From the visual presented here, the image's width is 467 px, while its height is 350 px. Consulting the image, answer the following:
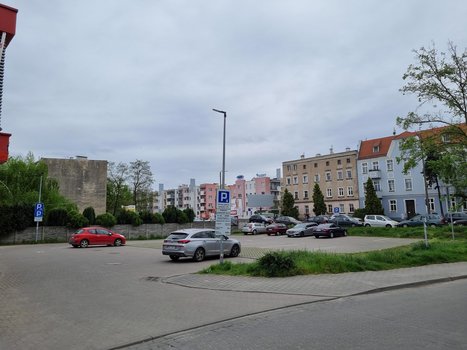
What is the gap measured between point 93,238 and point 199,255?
609 inches

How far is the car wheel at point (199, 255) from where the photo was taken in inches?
746

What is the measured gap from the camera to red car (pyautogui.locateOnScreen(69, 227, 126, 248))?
99.6 ft

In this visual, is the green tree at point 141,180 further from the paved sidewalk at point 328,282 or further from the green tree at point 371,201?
the paved sidewalk at point 328,282

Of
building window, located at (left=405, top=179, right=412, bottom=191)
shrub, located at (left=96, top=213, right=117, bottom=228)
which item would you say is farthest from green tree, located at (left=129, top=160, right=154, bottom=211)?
building window, located at (left=405, top=179, right=412, bottom=191)

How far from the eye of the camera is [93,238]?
1227 inches

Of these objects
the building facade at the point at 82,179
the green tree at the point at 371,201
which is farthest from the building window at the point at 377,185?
the building facade at the point at 82,179

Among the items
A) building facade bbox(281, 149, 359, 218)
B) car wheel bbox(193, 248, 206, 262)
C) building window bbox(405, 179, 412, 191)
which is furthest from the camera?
building facade bbox(281, 149, 359, 218)

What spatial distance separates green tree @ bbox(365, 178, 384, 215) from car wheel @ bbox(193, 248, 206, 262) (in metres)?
51.3

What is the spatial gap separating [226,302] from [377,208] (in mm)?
60988

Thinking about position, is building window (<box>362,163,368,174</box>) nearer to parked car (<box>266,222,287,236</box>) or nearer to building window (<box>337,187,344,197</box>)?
building window (<box>337,187,344,197</box>)

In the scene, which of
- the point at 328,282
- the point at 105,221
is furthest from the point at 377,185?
the point at 328,282

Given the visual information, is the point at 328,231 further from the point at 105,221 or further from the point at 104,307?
the point at 104,307

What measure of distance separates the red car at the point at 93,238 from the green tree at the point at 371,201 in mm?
45503

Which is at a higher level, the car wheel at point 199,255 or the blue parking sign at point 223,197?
the blue parking sign at point 223,197
